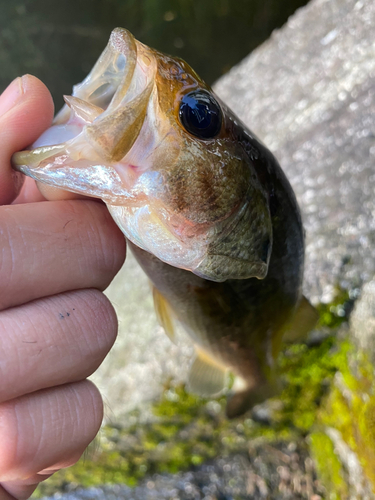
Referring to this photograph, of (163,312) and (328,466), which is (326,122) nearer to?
(163,312)

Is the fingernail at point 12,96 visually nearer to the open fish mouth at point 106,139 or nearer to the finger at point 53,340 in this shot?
the open fish mouth at point 106,139

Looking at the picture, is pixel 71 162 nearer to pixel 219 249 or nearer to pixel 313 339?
pixel 219 249

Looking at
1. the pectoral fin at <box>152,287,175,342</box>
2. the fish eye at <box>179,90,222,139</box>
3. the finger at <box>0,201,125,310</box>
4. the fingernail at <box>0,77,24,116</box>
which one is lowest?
the pectoral fin at <box>152,287,175,342</box>

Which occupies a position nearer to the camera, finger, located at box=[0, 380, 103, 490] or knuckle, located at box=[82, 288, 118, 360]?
finger, located at box=[0, 380, 103, 490]

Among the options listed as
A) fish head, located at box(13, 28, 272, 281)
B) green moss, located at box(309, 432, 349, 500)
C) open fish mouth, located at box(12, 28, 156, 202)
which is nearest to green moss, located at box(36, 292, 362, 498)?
green moss, located at box(309, 432, 349, 500)

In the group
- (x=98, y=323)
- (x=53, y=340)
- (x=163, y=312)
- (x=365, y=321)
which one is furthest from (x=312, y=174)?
(x=53, y=340)

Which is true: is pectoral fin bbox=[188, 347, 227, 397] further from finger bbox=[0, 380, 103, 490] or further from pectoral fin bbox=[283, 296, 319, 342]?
finger bbox=[0, 380, 103, 490]

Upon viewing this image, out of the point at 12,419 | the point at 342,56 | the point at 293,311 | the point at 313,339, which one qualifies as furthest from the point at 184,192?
the point at 342,56
